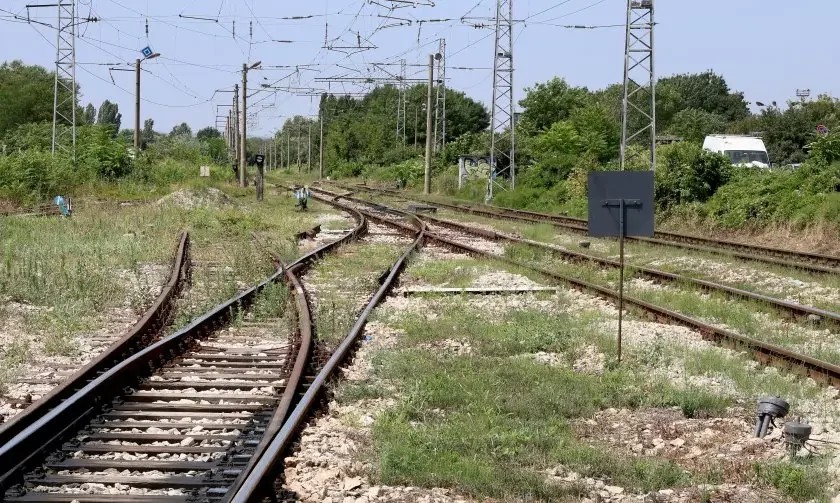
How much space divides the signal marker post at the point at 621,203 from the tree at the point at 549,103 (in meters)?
58.1

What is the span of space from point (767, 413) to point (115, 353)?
5.61 metres

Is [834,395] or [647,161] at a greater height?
[647,161]

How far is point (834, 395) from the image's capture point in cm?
770

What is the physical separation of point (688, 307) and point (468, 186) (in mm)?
37036

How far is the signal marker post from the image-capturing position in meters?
9.41

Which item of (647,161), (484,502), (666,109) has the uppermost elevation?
(666,109)

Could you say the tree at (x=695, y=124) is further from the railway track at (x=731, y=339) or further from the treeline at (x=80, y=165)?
the railway track at (x=731, y=339)

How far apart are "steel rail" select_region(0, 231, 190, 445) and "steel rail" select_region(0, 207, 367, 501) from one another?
126 mm

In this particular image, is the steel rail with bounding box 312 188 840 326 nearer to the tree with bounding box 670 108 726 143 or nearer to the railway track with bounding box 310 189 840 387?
the railway track with bounding box 310 189 840 387

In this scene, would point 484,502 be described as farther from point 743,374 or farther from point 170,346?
point 170,346

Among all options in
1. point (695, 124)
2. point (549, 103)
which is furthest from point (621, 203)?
point (695, 124)

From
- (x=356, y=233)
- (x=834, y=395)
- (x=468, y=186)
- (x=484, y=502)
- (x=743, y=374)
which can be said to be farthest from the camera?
(x=468, y=186)

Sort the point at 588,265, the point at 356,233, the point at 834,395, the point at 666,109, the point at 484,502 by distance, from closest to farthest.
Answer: the point at 484,502, the point at 834,395, the point at 588,265, the point at 356,233, the point at 666,109

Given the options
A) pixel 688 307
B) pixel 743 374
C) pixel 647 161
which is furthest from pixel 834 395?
pixel 647 161
